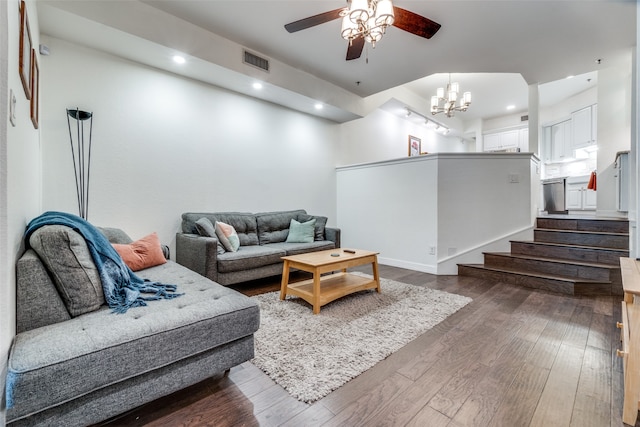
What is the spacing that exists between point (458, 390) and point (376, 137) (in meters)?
5.16

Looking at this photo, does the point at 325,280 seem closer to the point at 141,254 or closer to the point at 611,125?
the point at 141,254

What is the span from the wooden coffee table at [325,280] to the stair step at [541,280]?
5.32ft

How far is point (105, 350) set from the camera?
1094 millimetres

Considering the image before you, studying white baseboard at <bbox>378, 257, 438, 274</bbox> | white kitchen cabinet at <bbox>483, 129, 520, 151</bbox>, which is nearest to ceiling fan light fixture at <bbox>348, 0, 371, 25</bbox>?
white baseboard at <bbox>378, 257, 438, 274</bbox>

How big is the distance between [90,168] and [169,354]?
2.44 metres

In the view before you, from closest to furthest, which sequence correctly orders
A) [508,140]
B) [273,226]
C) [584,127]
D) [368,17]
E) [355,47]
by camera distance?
1. [368,17]
2. [355,47]
3. [273,226]
4. [584,127]
5. [508,140]

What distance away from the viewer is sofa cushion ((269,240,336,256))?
11.1 feet

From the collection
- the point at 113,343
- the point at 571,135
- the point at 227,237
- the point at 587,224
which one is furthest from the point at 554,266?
the point at 571,135

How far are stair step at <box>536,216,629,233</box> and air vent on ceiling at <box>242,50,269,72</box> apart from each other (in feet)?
14.5

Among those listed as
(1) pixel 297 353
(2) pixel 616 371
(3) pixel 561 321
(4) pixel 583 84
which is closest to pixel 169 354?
(1) pixel 297 353

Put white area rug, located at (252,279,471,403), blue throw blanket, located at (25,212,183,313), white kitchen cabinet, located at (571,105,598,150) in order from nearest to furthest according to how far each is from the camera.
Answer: blue throw blanket, located at (25,212,183,313) < white area rug, located at (252,279,471,403) < white kitchen cabinet, located at (571,105,598,150)

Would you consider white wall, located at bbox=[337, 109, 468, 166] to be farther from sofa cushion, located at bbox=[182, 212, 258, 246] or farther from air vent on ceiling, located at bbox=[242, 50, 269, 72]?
sofa cushion, located at bbox=[182, 212, 258, 246]

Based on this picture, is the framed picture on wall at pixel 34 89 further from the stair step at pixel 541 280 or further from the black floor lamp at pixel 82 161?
the stair step at pixel 541 280

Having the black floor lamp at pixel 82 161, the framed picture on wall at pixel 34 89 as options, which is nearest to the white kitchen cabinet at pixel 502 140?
the black floor lamp at pixel 82 161
